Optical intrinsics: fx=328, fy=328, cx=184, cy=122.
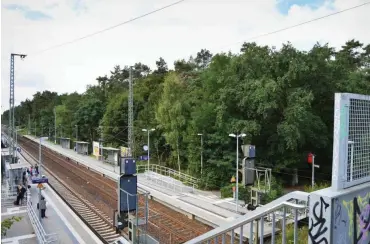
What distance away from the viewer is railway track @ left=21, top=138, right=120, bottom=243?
14.4 meters

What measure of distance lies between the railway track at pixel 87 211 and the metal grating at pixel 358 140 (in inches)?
476

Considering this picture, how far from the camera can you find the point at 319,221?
2.77 meters

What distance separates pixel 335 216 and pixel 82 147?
143 ft

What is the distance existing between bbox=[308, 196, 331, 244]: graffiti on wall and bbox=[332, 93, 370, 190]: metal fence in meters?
0.26

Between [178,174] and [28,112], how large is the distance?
78884 mm

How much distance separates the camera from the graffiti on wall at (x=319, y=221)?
8.94 ft

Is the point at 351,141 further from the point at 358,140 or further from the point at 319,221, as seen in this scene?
the point at 319,221

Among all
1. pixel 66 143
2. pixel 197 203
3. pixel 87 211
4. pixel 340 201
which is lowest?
pixel 87 211

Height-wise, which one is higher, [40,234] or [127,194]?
[127,194]

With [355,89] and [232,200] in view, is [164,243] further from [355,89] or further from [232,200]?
[355,89]

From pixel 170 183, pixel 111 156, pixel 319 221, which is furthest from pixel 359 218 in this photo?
pixel 111 156

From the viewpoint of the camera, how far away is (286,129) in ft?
67.5

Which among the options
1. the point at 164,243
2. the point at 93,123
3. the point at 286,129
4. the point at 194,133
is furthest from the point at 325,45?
the point at 93,123

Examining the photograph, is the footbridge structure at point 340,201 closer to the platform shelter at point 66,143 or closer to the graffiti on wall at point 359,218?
the graffiti on wall at point 359,218
